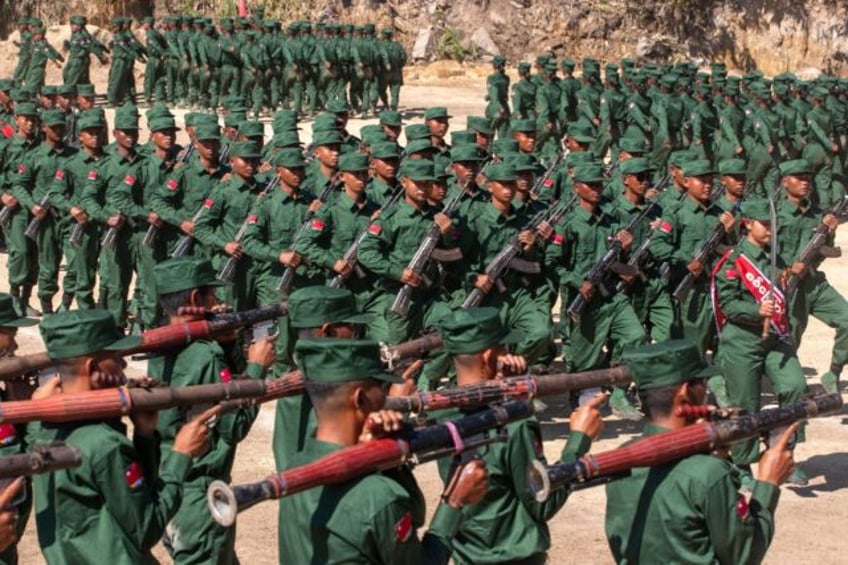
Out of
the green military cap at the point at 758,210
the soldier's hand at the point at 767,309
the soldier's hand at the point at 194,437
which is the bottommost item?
the soldier's hand at the point at 767,309

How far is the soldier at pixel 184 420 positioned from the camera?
7.64 metres

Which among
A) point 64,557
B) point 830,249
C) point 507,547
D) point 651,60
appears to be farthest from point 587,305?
point 651,60

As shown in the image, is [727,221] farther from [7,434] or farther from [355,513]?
[355,513]

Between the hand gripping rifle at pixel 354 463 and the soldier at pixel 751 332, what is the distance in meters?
4.96

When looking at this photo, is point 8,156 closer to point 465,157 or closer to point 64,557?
point 465,157

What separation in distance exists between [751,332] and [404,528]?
5.68 metres

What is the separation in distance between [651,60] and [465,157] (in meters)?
25.4

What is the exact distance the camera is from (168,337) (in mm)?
→ 7742

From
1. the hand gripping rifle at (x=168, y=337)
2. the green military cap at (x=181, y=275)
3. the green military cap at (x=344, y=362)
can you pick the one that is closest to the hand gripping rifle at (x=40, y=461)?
the green military cap at (x=344, y=362)

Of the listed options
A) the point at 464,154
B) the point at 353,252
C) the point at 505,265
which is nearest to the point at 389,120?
the point at 464,154

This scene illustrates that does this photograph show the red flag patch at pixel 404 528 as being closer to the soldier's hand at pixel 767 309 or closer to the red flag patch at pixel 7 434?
the red flag patch at pixel 7 434

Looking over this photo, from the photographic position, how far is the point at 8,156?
17422 millimetres

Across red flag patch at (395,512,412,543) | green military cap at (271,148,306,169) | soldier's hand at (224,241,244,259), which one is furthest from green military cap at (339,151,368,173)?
red flag patch at (395,512,412,543)

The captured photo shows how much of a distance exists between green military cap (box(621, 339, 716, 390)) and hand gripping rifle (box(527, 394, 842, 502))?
216mm
